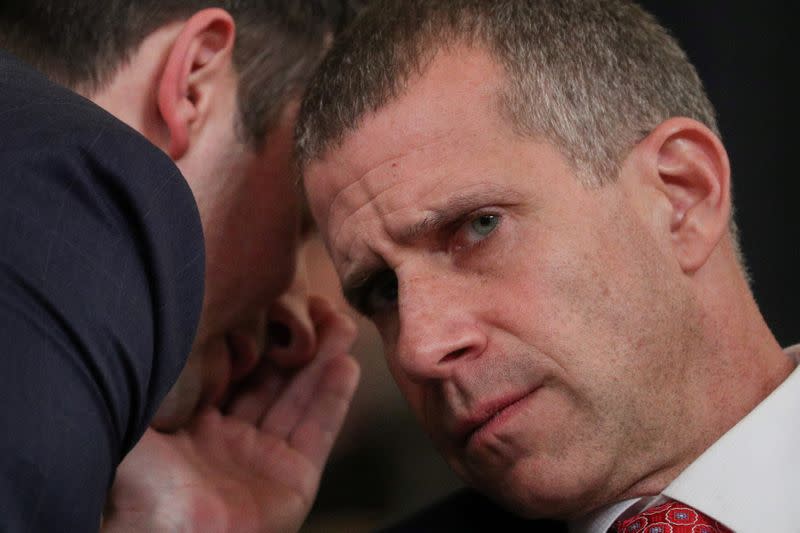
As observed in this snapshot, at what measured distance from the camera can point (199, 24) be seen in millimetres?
1577

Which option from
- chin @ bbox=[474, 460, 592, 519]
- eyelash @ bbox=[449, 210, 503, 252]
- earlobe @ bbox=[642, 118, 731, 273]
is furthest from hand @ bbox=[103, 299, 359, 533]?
earlobe @ bbox=[642, 118, 731, 273]

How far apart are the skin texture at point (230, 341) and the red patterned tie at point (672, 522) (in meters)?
0.69

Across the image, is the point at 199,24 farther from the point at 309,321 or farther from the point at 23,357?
the point at 23,357

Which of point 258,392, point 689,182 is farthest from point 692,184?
point 258,392

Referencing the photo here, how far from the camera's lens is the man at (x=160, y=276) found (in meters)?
0.90

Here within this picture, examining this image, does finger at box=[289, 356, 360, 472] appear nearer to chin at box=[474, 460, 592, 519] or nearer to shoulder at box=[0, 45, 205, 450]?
chin at box=[474, 460, 592, 519]

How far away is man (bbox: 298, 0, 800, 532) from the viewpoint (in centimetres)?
129

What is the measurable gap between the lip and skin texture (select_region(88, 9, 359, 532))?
0.53 meters

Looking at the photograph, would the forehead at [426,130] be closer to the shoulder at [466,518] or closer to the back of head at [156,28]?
the back of head at [156,28]

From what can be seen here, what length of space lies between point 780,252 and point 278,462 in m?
1.08

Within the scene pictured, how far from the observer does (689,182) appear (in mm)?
1399

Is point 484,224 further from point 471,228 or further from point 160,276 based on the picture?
point 160,276

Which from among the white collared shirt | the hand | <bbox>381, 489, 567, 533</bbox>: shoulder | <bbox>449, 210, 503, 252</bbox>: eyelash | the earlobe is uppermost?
the earlobe

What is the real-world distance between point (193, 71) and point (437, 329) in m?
0.57
